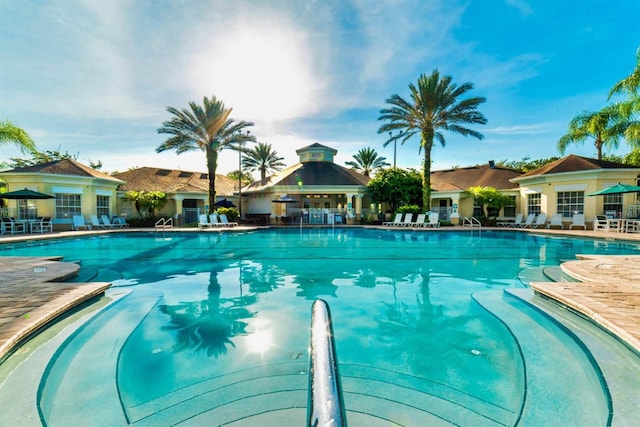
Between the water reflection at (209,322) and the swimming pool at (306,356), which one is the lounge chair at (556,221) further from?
the water reflection at (209,322)

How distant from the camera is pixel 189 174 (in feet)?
119

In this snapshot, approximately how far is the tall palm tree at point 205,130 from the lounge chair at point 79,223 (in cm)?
731

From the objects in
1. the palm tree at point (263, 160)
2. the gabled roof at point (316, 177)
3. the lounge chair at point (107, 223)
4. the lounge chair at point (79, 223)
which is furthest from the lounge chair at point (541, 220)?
the lounge chair at point (79, 223)

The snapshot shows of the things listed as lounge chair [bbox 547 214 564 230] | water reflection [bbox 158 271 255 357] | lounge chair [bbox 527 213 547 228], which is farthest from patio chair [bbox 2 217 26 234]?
lounge chair [bbox 547 214 564 230]

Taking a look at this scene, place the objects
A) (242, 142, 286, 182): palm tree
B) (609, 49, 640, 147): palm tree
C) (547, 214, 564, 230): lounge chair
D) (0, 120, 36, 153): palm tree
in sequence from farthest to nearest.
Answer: (242, 142, 286, 182): palm tree, (547, 214, 564, 230): lounge chair, (0, 120, 36, 153): palm tree, (609, 49, 640, 147): palm tree

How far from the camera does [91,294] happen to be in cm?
600

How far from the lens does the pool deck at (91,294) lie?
13.5ft

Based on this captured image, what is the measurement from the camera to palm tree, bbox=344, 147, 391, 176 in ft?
143

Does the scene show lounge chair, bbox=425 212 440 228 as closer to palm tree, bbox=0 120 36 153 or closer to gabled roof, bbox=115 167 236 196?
gabled roof, bbox=115 167 236 196

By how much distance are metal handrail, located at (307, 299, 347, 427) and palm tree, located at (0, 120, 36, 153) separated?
24673 millimetres

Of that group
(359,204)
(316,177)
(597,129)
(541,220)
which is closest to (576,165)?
(597,129)

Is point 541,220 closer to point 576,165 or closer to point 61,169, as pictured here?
point 576,165

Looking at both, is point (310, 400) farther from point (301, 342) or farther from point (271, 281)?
point (271, 281)

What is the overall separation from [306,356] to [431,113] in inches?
918
